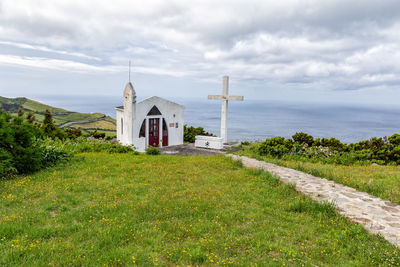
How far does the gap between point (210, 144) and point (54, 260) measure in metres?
18.1

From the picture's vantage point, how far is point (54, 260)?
14.1 feet

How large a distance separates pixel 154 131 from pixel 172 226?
52.3 ft

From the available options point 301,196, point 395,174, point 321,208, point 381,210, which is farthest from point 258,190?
point 395,174

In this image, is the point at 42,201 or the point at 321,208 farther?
the point at 42,201

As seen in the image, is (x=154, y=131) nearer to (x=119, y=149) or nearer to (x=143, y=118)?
(x=143, y=118)

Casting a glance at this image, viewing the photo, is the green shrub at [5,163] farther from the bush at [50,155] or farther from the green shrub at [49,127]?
the green shrub at [49,127]

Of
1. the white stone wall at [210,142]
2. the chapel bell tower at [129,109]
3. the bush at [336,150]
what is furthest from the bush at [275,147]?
the chapel bell tower at [129,109]

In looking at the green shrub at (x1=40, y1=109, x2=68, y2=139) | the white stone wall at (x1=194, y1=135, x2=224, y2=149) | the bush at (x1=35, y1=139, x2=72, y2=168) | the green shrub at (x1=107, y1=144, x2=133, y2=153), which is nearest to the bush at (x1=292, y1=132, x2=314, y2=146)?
the white stone wall at (x1=194, y1=135, x2=224, y2=149)

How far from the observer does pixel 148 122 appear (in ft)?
67.5

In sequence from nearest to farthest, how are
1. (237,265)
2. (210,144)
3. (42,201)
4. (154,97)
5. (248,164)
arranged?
(237,265), (42,201), (248,164), (154,97), (210,144)

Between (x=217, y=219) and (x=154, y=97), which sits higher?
(x=154, y=97)

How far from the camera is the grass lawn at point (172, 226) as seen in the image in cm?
446

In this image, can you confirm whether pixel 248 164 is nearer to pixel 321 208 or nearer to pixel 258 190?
pixel 258 190

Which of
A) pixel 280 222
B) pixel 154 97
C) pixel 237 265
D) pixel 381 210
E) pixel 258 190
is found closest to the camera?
pixel 237 265
